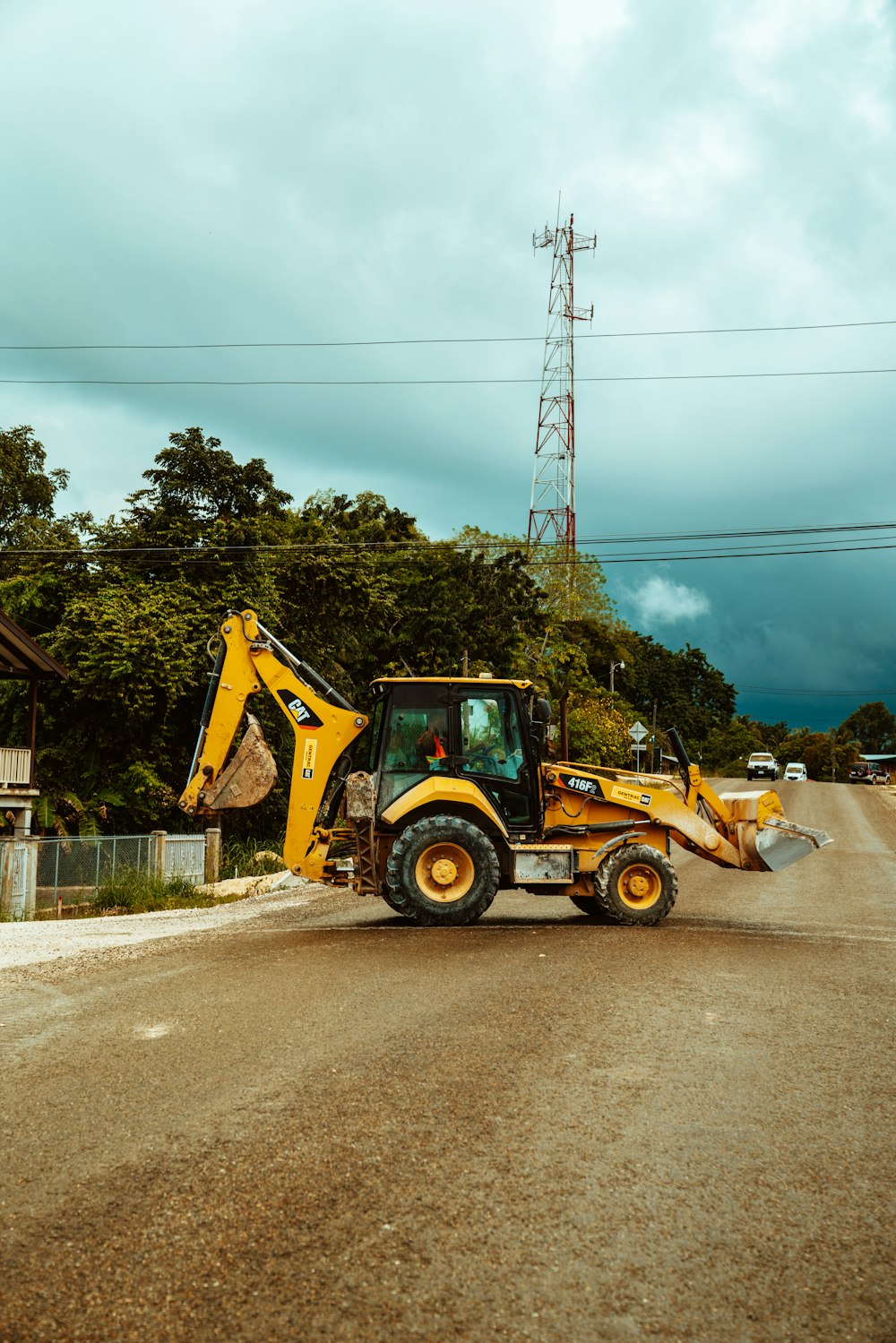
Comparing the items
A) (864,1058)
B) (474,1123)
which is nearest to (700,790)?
(864,1058)

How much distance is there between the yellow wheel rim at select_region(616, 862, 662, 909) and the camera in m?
14.0

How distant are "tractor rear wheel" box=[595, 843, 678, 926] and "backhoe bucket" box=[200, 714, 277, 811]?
4192 millimetres

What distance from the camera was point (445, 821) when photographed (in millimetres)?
13297

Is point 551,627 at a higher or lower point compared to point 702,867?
higher

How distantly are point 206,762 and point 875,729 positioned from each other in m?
120

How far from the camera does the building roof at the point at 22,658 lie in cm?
2680

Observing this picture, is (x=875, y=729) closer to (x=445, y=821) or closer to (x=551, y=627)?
(x=551, y=627)

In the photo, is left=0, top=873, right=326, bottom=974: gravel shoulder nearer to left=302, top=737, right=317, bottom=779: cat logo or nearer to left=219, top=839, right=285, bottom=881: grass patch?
left=302, top=737, right=317, bottom=779: cat logo

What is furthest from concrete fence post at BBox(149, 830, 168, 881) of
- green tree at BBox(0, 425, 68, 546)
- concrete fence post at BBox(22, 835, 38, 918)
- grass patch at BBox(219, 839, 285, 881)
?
green tree at BBox(0, 425, 68, 546)

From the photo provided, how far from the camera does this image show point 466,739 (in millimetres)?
14125

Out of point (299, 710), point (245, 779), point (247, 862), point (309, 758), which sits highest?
point (299, 710)

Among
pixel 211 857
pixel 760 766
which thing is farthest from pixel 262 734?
pixel 760 766

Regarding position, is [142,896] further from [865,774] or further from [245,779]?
[865,774]

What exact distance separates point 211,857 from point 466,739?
9497mm
